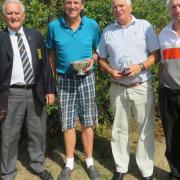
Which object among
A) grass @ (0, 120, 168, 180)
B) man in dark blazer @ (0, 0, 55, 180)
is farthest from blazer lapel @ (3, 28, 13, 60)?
grass @ (0, 120, 168, 180)

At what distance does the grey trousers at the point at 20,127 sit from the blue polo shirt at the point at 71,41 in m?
0.54

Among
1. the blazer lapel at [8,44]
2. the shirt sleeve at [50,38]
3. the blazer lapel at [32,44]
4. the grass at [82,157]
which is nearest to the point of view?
the blazer lapel at [8,44]

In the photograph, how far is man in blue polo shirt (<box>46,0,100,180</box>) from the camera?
4664 mm

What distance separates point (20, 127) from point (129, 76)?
1415mm

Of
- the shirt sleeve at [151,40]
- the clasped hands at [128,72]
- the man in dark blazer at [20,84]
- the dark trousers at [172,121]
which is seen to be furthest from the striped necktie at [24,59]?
the dark trousers at [172,121]

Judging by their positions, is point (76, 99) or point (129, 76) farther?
point (76, 99)

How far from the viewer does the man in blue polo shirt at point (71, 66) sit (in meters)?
4.66

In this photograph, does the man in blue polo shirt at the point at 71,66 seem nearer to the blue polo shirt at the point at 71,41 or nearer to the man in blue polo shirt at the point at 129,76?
the blue polo shirt at the point at 71,41

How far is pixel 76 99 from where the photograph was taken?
491cm

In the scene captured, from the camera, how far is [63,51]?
4.69 metres

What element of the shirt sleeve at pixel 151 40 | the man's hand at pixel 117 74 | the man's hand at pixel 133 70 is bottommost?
the man's hand at pixel 117 74

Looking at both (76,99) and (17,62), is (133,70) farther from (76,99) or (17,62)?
(17,62)

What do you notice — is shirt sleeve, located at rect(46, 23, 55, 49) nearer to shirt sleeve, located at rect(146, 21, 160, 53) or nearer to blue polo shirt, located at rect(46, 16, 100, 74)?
blue polo shirt, located at rect(46, 16, 100, 74)

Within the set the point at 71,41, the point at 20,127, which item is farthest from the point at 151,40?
the point at 20,127
